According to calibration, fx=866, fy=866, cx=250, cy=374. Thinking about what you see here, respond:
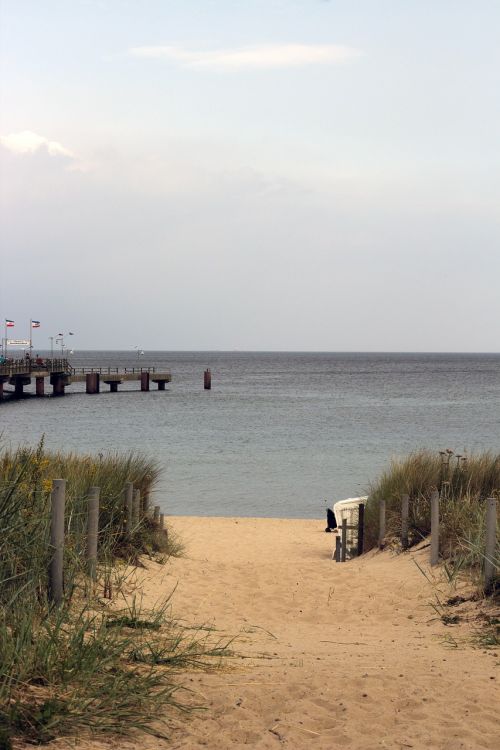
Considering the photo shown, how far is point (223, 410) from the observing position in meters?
72.2

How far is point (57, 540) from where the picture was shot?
812 centimetres

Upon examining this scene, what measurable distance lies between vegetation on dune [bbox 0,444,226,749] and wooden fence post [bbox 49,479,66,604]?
0.28 feet

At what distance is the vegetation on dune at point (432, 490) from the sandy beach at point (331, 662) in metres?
0.74

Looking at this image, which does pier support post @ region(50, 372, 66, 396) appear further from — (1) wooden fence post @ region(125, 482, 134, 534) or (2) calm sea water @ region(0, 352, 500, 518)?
(1) wooden fence post @ region(125, 482, 134, 534)

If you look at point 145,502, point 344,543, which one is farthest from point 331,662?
point 344,543

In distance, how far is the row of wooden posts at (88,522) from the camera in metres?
8.07

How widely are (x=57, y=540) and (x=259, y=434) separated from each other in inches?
1719

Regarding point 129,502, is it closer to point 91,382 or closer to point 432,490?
point 432,490

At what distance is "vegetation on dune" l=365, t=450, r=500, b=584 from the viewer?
43.0 ft

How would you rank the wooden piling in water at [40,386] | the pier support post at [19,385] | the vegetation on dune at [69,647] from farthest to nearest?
the wooden piling in water at [40,386]
the pier support post at [19,385]
the vegetation on dune at [69,647]

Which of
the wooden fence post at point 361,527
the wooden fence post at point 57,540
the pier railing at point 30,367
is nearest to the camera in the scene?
the wooden fence post at point 57,540

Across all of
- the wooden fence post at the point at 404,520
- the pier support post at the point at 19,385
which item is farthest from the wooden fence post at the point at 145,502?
the pier support post at the point at 19,385

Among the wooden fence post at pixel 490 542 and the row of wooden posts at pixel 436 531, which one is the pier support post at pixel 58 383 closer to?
the row of wooden posts at pixel 436 531

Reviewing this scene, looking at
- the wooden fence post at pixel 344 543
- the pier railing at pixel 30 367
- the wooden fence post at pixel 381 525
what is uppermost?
the pier railing at pixel 30 367
